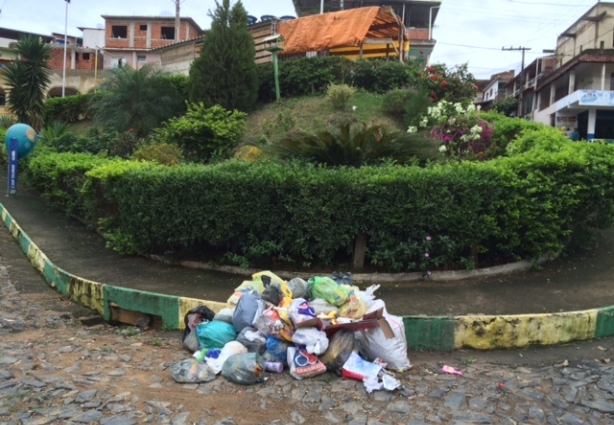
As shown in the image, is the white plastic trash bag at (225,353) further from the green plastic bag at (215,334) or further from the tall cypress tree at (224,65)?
the tall cypress tree at (224,65)

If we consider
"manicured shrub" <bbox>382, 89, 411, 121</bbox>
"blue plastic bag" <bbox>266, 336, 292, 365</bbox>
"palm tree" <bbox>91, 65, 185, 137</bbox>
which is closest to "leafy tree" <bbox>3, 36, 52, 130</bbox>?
"palm tree" <bbox>91, 65, 185, 137</bbox>

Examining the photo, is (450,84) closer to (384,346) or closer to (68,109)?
(384,346)

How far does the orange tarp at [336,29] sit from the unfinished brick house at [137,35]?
1508 inches

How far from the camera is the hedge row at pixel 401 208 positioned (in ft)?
19.3

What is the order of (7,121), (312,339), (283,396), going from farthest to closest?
(7,121) → (312,339) → (283,396)

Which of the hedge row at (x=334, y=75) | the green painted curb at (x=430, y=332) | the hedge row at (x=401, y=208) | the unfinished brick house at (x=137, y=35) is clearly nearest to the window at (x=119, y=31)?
the unfinished brick house at (x=137, y=35)

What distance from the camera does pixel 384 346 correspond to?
4312 millimetres

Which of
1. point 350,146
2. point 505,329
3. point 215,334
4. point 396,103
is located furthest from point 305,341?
point 396,103

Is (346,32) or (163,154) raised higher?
(346,32)

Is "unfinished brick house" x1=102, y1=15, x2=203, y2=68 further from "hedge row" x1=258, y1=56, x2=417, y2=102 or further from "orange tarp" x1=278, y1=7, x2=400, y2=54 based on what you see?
"hedge row" x1=258, y1=56, x2=417, y2=102

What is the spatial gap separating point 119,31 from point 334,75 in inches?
1835

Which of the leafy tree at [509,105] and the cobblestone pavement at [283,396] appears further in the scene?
the leafy tree at [509,105]

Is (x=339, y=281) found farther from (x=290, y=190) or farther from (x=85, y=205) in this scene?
(x=85, y=205)

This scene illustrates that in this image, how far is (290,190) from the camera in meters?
6.16
